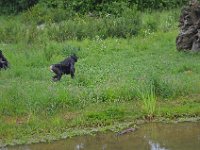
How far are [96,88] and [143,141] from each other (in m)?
3.07

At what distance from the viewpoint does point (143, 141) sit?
11.3m

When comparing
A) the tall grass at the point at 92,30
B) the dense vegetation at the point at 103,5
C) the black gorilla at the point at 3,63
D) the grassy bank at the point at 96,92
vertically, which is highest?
the grassy bank at the point at 96,92

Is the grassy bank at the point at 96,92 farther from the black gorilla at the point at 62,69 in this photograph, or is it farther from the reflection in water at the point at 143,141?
the reflection in water at the point at 143,141

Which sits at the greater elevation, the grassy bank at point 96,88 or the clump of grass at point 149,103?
the clump of grass at point 149,103

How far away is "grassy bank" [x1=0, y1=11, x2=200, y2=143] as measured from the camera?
12438 millimetres

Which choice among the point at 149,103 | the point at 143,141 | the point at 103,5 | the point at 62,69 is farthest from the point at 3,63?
the point at 103,5

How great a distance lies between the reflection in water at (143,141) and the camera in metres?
10.9

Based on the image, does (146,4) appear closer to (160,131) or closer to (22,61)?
(22,61)

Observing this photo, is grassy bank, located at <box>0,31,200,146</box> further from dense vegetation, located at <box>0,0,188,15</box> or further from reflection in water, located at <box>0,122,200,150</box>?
dense vegetation, located at <box>0,0,188,15</box>

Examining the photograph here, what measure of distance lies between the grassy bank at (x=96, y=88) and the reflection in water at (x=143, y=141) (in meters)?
0.47

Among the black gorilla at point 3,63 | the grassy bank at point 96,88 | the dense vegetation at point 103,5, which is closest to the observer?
the grassy bank at point 96,88

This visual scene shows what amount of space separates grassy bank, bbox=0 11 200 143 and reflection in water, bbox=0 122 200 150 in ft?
1.54

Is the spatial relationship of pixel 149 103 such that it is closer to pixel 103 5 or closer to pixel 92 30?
pixel 92 30

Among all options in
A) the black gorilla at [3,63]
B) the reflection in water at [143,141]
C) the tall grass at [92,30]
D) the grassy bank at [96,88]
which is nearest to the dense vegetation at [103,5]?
the tall grass at [92,30]
